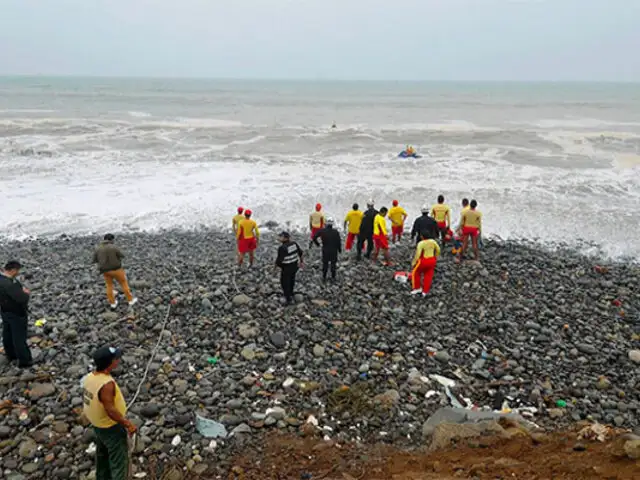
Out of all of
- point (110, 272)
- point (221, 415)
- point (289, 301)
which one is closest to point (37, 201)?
point (110, 272)

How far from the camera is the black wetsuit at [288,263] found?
10406mm

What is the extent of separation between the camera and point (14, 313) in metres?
7.58

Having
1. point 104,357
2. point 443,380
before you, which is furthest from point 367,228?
point 104,357

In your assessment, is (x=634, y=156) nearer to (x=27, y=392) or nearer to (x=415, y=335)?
(x=415, y=335)

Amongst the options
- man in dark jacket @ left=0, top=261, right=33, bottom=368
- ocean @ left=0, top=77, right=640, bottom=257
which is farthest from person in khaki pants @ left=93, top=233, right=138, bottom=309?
ocean @ left=0, top=77, right=640, bottom=257

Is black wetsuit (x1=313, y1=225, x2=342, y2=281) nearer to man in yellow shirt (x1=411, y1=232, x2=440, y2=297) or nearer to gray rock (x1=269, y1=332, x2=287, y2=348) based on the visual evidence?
man in yellow shirt (x1=411, y1=232, x2=440, y2=297)

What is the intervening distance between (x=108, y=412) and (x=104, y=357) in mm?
566

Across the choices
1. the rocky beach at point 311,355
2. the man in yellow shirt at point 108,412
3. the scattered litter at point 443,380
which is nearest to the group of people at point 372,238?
the rocky beach at point 311,355

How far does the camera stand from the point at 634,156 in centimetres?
3784

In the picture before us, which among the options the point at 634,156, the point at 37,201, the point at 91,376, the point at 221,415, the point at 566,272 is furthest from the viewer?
the point at 634,156

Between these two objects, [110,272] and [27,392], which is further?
[110,272]

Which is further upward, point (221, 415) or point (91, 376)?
point (91, 376)

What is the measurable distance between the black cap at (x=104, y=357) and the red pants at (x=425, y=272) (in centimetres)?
741

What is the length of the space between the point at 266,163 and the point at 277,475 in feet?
94.1
